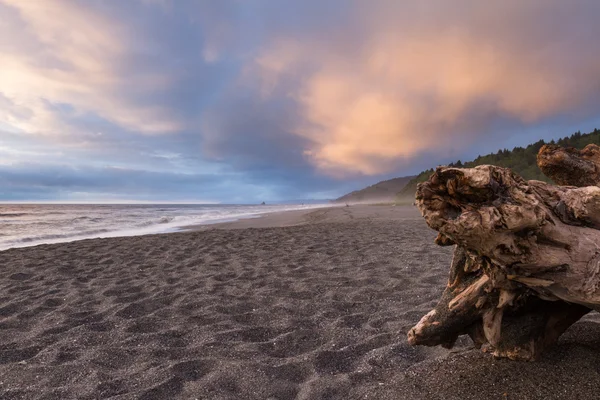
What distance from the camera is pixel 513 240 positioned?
184cm

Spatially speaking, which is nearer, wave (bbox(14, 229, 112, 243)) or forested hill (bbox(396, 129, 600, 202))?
wave (bbox(14, 229, 112, 243))

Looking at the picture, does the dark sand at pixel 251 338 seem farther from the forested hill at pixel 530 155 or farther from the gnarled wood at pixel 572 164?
the forested hill at pixel 530 155

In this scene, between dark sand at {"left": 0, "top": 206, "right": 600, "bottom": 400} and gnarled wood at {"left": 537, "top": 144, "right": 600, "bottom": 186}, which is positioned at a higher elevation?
gnarled wood at {"left": 537, "top": 144, "right": 600, "bottom": 186}

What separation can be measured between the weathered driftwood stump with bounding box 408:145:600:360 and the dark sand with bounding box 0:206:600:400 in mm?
486

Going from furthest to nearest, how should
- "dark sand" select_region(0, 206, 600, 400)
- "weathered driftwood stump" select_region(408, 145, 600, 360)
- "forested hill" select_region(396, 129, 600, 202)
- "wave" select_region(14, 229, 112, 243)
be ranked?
"forested hill" select_region(396, 129, 600, 202) < "wave" select_region(14, 229, 112, 243) < "dark sand" select_region(0, 206, 600, 400) < "weathered driftwood stump" select_region(408, 145, 600, 360)

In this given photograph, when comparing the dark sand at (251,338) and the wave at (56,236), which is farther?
the wave at (56,236)

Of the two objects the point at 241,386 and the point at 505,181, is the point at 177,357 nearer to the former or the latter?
the point at 241,386

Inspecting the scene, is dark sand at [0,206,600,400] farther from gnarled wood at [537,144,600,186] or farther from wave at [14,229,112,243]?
wave at [14,229,112,243]

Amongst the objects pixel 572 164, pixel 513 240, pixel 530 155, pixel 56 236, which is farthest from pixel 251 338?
pixel 530 155

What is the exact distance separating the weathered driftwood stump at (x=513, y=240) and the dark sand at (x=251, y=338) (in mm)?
486

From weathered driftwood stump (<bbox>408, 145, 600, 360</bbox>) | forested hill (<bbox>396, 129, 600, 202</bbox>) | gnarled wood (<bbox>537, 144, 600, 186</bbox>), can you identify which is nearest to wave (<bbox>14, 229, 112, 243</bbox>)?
weathered driftwood stump (<bbox>408, 145, 600, 360</bbox>)

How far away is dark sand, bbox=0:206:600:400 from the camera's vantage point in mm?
2746

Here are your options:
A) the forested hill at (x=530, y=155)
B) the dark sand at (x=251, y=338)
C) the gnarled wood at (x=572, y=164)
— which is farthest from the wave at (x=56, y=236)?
the forested hill at (x=530, y=155)

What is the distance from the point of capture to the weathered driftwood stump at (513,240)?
5.87ft
